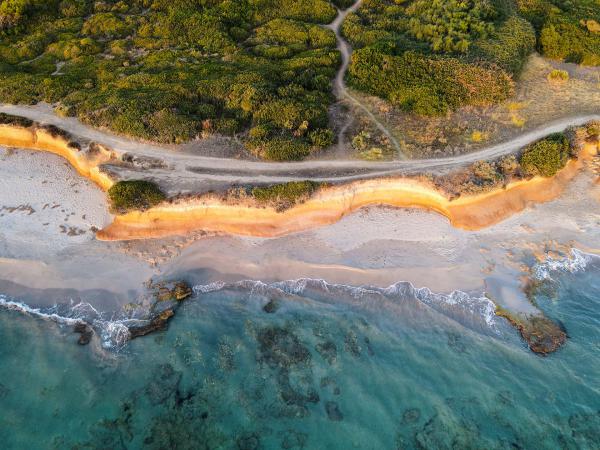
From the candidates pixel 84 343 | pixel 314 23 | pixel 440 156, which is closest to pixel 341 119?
pixel 440 156

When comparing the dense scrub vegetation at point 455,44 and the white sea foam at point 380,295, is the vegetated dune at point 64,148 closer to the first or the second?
the white sea foam at point 380,295

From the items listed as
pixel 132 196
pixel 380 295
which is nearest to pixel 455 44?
pixel 380 295

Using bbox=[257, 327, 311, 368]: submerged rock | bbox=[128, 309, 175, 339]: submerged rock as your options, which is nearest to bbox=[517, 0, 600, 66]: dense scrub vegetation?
bbox=[257, 327, 311, 368]: submerged rock

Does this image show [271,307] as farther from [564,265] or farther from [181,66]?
[181,66]

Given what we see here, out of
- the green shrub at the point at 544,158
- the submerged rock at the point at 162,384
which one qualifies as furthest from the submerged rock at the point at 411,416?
the green shrub at the point at 544,158

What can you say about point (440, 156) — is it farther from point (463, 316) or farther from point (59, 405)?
point (59, 405)

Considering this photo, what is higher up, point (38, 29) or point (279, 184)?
point (38, 29)
